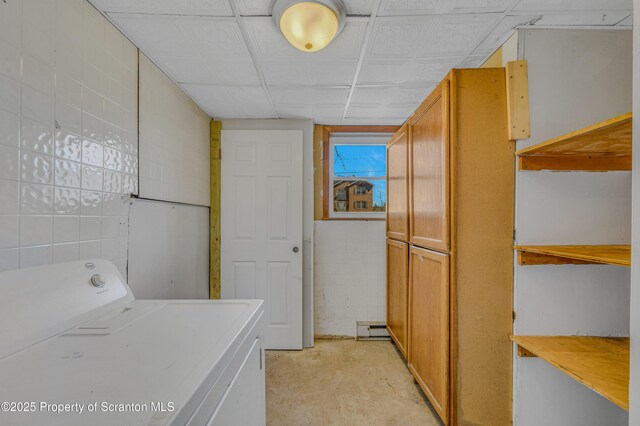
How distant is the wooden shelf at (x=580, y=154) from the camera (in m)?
1.08

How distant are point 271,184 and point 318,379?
1637 millimetres

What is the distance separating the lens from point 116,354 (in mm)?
776

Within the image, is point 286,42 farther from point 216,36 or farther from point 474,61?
point 474,61

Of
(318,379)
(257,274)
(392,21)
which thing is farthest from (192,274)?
(392,21)

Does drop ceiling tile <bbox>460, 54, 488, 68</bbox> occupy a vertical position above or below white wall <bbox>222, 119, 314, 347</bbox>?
above

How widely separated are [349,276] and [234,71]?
1995mm

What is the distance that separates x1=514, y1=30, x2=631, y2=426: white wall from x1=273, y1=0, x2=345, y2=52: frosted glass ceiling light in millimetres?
922

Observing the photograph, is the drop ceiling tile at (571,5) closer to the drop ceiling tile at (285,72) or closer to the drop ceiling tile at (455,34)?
the drop ceiling tile at (455,34)

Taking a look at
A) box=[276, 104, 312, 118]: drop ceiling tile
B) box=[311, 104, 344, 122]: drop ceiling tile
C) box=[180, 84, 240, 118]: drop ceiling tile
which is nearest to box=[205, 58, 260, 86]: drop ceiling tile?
box=[180, 84, 240, 118]: drop ceiling tile

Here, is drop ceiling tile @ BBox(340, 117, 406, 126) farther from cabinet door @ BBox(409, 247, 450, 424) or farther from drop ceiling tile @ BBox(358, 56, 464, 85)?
cabinet door @ BBox(409, 247, 450, 424)

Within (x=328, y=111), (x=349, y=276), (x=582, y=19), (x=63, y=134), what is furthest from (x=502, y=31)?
(x=349, y=276)

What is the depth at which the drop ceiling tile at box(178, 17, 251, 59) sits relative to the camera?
4.44 ft

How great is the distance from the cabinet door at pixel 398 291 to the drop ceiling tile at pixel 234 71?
1594mm

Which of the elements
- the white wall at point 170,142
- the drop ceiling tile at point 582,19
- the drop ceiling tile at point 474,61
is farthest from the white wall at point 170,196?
the drop ceiling tile at point 582,19
